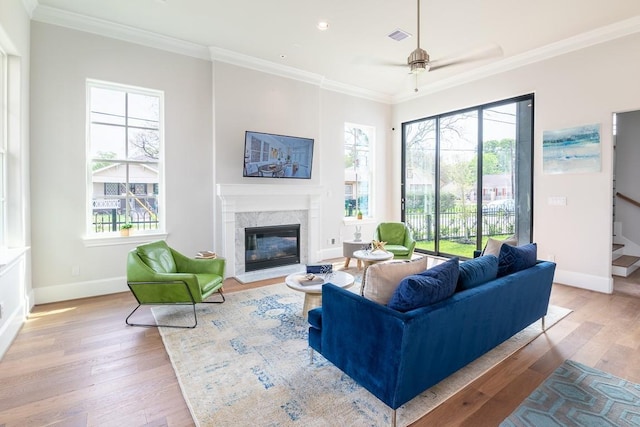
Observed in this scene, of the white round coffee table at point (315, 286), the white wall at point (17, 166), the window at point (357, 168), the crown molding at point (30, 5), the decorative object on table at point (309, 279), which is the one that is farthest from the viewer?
the window at point (357, 168)

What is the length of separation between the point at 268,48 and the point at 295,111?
1.18m

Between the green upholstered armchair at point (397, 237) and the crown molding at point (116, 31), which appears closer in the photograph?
the crown molding at point (116, 31)

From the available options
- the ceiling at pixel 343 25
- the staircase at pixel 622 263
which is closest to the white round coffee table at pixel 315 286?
the ceiling at pixel 343 25

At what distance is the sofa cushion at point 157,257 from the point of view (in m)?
3.36

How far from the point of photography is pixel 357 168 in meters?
→ 6.88

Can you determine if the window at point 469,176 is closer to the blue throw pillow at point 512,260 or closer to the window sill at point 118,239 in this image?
the blue throw pillow at point 512,260

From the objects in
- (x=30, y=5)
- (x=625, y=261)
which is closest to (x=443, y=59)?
(x=30, y=5)

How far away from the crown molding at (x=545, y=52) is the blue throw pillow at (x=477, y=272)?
387 centimetres

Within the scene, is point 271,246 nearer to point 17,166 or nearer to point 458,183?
point 17,166

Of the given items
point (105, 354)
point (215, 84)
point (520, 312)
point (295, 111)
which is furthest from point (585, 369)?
point (215, 84)

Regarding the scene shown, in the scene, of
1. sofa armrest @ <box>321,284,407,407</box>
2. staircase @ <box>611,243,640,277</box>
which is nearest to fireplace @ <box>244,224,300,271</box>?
sofa armrest @ <box>321,284,407,407</box>

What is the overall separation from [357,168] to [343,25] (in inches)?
127

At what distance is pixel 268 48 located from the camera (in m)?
4.74

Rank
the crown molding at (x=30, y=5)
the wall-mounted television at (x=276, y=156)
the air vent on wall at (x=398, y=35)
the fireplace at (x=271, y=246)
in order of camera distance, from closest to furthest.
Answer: the crown molding at (x=30, y=5)
the air vent on wall at (x=398, y=35)
the wall-mounted television at (x=276, y=156)
the fireplace at (x=271, y=246)
